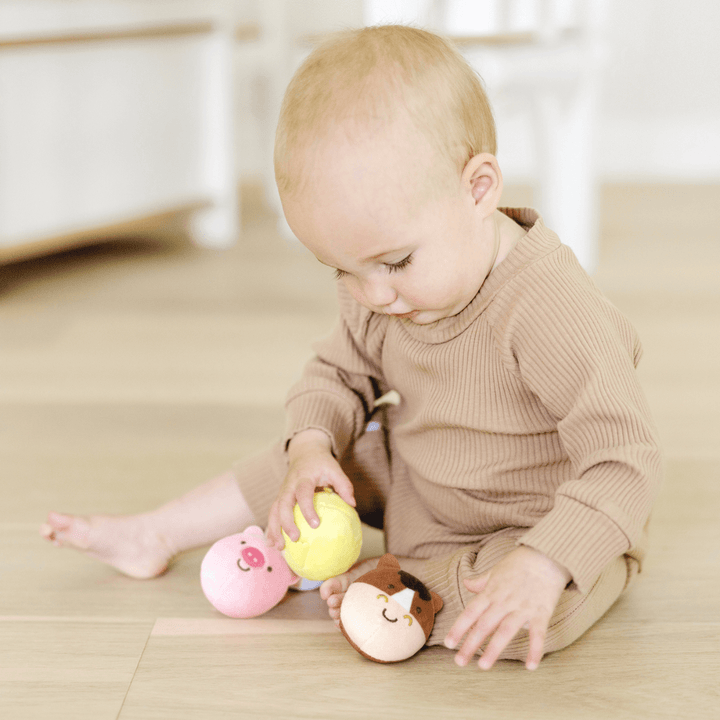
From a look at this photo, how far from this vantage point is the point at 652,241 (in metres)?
2.21

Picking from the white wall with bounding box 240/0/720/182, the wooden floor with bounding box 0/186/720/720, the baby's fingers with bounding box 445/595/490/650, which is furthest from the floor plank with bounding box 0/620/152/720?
the white wall with bounding box 240/0/720/182

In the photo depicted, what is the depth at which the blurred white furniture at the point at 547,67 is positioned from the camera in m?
1.79

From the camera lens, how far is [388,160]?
2.08 feet

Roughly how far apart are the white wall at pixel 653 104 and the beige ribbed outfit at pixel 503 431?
7.19ft

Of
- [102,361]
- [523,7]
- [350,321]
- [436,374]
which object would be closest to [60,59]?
[102,361]

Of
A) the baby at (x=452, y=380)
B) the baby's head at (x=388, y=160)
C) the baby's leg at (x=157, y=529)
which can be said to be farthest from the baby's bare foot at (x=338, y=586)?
the baby's head at (x=388, y=160)

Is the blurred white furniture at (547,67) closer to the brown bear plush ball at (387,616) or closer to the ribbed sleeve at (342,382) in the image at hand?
the ribbed sleeve at (342,382)

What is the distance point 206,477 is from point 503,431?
0.42 m

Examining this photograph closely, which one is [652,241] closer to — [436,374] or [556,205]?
[556,205]

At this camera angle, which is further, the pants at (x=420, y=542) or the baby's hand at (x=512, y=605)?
the pants at (x=420, y=542)

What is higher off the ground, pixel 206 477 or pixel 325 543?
pixel 325 543

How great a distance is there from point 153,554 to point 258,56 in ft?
6.28

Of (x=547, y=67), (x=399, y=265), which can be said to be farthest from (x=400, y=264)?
(x=547, y=67)

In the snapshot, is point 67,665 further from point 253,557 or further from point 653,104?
point 653,104
